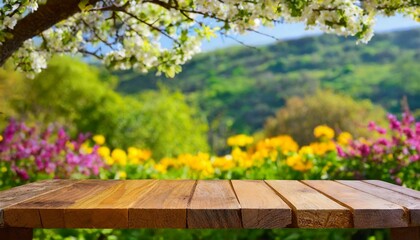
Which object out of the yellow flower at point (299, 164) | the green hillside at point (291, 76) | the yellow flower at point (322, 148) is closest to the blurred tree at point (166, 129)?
the yellow flower at point (322, 148)

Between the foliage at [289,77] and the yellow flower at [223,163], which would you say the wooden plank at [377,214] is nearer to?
the yellow flower at [223,163]

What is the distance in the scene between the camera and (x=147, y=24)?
3.47 meters

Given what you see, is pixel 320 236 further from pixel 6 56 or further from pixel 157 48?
pixel 6 56

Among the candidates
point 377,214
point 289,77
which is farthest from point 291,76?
point 377,214

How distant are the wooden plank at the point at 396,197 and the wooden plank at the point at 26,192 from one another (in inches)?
53.7

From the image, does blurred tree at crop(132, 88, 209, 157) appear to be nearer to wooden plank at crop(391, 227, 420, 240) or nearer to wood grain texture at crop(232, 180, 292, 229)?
wooden plank at crop(391, 227, 420, 240)

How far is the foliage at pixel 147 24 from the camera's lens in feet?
10.5

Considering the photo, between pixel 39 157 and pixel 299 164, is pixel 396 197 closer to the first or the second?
pixel 299 164

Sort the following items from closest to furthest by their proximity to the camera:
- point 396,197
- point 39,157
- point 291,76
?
point 396,197
point 39,157
point 291,76

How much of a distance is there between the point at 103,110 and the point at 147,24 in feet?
62.0

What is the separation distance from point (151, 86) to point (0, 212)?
150 ft

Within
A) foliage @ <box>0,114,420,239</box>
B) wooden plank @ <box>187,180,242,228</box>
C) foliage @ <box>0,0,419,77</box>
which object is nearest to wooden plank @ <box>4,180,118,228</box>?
wooden plank @ <box>187,180,242,228</box>

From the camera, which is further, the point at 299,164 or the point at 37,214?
the point at 299,164

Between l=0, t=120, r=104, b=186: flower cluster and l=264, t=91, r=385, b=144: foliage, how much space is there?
13.7 metres
